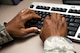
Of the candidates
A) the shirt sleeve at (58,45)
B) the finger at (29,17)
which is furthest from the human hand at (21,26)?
the shirt sleeve at (58,45)

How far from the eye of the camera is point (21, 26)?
80 cm

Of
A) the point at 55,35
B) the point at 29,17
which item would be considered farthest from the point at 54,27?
the point at 29,17

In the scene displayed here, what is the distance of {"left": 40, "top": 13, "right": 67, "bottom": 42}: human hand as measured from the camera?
70 centimetres

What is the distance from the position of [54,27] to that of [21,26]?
6.4 inches

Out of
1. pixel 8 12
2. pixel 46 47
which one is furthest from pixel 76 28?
pixel 8 12

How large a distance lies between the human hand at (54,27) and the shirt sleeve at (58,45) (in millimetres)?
41

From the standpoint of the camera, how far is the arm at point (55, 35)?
617mm

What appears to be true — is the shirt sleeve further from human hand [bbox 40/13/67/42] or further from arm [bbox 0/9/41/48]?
arm [bbox 0/9/41/48]

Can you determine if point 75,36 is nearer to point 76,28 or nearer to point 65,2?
point 76,28

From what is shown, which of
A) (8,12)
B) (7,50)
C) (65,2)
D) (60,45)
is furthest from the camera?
(8,12)

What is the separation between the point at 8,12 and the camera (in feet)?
3.36

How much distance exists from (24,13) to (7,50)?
199 mm

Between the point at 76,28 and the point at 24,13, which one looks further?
the point at 24,13

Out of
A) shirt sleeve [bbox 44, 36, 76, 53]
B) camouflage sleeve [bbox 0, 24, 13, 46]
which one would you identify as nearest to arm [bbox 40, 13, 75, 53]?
shirt sleeve [bbox 44, 36, 76, 53]
